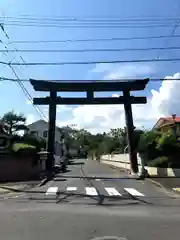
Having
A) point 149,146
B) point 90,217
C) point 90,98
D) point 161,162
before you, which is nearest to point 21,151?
point 90,98

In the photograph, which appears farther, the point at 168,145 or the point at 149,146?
the point at 149,146

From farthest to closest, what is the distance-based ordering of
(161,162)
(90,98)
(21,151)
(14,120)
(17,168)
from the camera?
(14,120) → (90,98) → (21,151) → (17,168) → (161,162)

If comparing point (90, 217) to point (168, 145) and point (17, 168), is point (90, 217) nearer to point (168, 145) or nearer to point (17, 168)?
point (168, 145)

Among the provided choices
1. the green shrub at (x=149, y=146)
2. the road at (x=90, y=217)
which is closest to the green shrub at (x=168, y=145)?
the green shrub at (x=149, y=146)

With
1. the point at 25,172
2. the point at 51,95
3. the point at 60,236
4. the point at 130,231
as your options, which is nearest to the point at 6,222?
the point at 60,236

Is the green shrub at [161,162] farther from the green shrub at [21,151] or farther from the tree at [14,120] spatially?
the tree at [14,120]

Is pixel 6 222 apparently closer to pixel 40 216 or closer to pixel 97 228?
pixel 40 216

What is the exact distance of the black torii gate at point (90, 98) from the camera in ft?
119

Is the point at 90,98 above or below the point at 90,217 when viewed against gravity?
above

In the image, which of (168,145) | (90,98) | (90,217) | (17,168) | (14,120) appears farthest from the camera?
(14,120)

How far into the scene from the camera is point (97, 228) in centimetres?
1030

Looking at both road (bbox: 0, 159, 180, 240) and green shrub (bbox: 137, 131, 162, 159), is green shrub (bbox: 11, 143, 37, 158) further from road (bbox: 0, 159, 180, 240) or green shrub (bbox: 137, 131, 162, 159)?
road (bbox: 0, 159, 180, 240)

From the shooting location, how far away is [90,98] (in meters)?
36.8

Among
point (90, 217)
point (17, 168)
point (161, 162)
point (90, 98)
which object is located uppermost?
point (90, 98)
